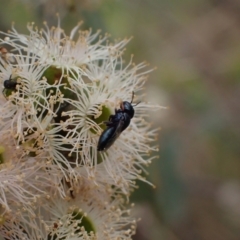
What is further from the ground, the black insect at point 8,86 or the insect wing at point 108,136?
the insect wing at point 108,136

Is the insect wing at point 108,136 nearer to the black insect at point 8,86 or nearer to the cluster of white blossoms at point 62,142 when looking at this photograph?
the cluster of white blossoms at point 62,142

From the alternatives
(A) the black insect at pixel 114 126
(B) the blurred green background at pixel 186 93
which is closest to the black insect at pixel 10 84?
(A) the black insect at pixel 114 126

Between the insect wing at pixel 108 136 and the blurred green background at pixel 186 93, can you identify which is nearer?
the insect wing at pixel 108 136

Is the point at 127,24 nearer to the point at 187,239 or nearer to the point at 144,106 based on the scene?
the point at 187,239

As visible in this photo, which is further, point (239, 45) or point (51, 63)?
point (239, 45)

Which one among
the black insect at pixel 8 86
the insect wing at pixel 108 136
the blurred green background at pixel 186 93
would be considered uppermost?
the blurred green background at pixel 186 93

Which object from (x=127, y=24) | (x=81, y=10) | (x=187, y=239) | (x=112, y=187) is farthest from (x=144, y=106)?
(x=187, y=239)

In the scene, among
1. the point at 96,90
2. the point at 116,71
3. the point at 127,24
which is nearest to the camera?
the point at 96,90
